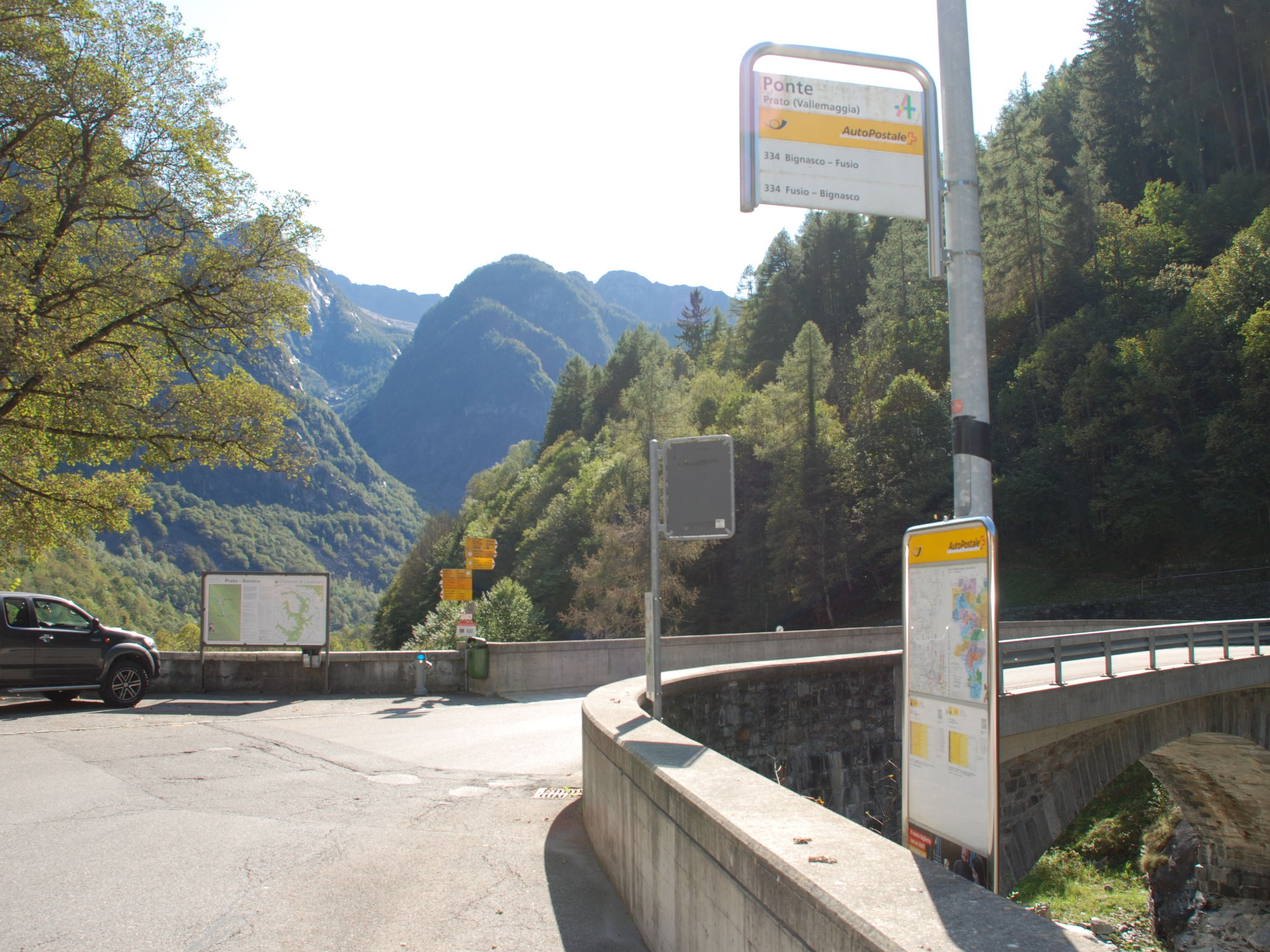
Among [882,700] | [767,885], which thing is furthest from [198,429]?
[767,885]

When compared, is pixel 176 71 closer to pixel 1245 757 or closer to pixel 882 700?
pixel 882 700

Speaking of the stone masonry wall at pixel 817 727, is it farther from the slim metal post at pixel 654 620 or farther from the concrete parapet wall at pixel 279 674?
the concrete parapet wall at pixel 279 674

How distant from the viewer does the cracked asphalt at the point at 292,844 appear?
5.03 meters

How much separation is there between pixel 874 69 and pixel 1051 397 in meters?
57.3

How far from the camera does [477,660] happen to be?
1811 centimetres

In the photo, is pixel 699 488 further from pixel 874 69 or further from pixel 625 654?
pixel 625 654

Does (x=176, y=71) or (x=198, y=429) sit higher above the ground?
(x=176, y=71)

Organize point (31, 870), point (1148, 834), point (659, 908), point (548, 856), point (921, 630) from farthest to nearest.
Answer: point (1148, 834), point (548, 856), point (31, 870), point (659, 908), point (921, 630)

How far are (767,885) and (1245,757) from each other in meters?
20.5

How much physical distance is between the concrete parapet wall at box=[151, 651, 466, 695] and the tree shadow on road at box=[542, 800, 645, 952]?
36.8 ft

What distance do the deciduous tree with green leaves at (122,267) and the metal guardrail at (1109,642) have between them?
14124mm

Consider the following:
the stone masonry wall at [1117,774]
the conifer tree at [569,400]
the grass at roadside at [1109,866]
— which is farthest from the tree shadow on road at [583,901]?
the conifer tree at [569,400]

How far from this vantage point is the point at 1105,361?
52.9 metres

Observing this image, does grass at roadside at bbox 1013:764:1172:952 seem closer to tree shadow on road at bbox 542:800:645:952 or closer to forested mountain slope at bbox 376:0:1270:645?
tree shadow on road at bbox 542:800:645:952
